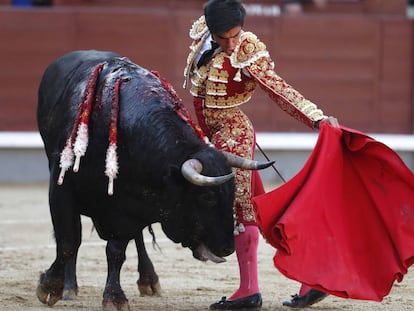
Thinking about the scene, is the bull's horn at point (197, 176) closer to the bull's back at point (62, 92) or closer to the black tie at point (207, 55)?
the black tie at point (207, 55)

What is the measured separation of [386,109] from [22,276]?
229 inches

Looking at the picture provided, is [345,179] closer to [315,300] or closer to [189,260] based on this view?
[315,300]

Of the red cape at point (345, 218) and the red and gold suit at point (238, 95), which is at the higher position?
the red and gold suit at point (238, 95)

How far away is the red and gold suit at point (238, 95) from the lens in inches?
158

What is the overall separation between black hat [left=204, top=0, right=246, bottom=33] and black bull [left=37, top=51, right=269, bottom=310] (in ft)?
1.20

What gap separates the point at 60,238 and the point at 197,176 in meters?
0.81

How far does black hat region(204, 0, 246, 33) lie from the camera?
3.91 metres

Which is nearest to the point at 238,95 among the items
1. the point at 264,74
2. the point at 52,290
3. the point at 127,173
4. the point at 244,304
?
the point at 264,74

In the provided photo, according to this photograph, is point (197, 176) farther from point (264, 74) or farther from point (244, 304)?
point (244, 304)

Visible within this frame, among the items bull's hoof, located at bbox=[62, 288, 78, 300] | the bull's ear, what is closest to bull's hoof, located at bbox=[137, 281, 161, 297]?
bull's hoof, located at bbox=[62, 288, 78, 300]

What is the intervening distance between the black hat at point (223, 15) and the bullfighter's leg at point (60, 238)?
857 millimetres

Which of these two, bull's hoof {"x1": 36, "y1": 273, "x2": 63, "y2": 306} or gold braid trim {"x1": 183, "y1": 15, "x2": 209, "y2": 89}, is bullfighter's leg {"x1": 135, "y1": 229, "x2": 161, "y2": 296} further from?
gold braid trim {"x1": 183, "y1": 15, "x2": 209, "y2": 89}

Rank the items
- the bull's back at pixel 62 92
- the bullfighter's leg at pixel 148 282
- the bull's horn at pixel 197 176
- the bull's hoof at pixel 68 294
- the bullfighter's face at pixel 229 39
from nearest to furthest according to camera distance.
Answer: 1. the bull's horn at pixel 197 176
2. the bullfighter's face at pixel 229 39
3. the bull's back at pixel 62 92
4. the bull's hoof at pixel 68 294
5. the bullfighter's leg at pixel 148 282

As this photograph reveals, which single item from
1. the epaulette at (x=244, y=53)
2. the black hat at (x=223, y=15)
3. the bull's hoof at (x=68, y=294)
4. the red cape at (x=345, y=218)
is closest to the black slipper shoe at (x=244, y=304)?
the red cape at (x=345, y=218)
